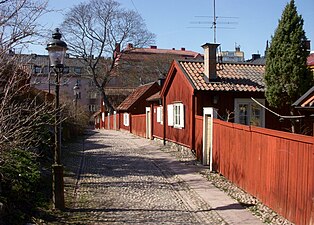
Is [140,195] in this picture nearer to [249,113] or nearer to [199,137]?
[199,137]

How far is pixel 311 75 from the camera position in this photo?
14.2 metres

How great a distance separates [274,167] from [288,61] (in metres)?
7.45

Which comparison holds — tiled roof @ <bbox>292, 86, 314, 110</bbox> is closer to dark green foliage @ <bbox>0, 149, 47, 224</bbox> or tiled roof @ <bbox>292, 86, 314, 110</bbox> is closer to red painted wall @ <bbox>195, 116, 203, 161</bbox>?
dark green foliage @ <bbox>0, 149, 47, 224</bbox>

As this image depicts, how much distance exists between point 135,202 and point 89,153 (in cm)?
1026

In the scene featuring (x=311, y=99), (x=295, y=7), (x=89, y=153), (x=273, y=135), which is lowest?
(x=89, y=153)

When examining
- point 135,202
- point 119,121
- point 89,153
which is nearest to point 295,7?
point 135,202

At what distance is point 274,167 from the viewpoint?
7805 mm

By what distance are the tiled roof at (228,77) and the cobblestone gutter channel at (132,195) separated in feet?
10.5

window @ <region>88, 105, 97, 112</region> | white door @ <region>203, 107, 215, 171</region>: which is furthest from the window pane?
window @ <region>88, 105, 97, 112</region>

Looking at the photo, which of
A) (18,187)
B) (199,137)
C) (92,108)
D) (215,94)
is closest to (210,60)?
(215,94)

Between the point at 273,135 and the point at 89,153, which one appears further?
the point at 89,153

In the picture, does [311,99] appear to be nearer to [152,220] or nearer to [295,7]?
[152,220]

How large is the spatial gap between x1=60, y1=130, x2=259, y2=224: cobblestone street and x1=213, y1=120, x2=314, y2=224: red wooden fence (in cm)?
70

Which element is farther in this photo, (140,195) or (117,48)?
(117,48)
